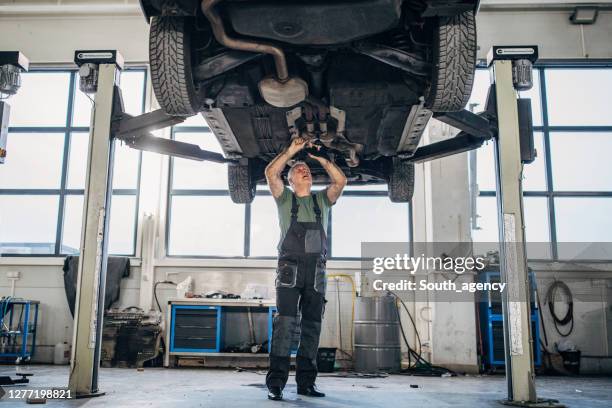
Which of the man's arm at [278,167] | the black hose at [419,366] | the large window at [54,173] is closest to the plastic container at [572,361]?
the black hose at [419,366]

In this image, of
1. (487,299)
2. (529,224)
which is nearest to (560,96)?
(529,224)

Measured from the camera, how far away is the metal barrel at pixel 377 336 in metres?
5.62

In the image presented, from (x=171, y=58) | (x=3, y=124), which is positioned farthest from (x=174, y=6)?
(x=3, y=124)

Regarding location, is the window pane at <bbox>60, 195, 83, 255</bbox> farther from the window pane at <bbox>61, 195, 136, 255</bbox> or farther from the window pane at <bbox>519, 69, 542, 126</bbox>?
the window pane at <bbox>519, 69, 542, 126</bbox>

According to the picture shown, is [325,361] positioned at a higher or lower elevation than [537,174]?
lower

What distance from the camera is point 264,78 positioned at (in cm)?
270

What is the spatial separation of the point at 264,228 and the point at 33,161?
3202mm

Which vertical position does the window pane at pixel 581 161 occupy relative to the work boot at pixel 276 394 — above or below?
above

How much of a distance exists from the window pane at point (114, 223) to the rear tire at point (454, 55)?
5.31 m

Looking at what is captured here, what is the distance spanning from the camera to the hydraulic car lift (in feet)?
10.5

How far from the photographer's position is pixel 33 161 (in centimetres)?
715

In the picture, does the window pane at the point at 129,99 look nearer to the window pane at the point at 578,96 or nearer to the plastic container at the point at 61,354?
the plastic container at the point at 61,354

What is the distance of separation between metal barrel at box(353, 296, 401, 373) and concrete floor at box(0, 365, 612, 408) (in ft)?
1.30

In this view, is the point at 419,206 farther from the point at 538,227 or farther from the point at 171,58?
the point at 171,58
